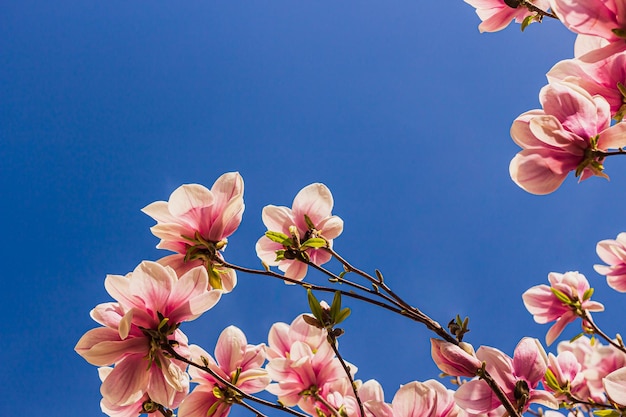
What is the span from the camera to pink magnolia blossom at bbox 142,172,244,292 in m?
→ 1.19

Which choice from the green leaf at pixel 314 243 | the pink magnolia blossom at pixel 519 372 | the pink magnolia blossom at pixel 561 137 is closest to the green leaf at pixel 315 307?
the green leaf at pixel 314 243

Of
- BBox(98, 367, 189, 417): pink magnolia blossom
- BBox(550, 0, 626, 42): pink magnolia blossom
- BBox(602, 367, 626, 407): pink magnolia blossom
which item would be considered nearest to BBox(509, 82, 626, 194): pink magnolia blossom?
BBox(550, 0, 626, 42): pink magnolia blossom

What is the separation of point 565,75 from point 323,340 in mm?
1076

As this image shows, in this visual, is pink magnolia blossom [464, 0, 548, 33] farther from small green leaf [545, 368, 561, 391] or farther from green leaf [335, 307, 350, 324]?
small green leaf [545, 368, 561, 391]

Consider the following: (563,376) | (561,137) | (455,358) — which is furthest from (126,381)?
(563,376)

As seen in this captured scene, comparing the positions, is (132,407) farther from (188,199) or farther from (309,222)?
(309,222)

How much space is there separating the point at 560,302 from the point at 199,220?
1.38 meters

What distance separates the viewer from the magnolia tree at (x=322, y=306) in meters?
0.95

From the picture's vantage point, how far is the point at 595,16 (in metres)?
0.79

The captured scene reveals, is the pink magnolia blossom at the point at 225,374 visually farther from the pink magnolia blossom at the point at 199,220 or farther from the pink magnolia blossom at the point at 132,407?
the pink magnolia blossom at the point at 199,220

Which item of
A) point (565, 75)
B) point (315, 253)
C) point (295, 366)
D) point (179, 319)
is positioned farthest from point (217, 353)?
point (565, 75)

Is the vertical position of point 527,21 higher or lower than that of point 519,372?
higher

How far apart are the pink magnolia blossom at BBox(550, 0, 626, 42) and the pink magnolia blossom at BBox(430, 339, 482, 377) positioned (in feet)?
2.37

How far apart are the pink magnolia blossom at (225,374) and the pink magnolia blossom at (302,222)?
283mm
